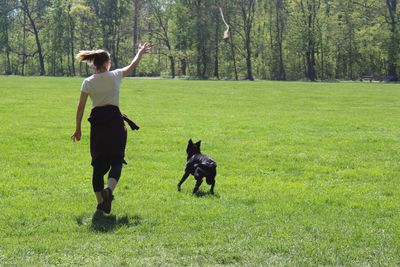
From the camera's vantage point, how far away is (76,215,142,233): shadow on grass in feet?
20.1

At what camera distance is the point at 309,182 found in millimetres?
9062

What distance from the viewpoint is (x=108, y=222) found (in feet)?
21.0

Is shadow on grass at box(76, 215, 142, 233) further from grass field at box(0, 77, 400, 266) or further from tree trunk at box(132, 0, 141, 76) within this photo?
tree trunk at box(132, 0, 141, 76)

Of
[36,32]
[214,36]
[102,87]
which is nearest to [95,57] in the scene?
[102,87]

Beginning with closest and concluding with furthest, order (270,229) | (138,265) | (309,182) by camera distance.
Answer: (138,265), (270,229), (309,182)

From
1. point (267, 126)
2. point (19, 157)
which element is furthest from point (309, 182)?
point (267, 126)

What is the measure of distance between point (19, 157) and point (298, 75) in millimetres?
70171

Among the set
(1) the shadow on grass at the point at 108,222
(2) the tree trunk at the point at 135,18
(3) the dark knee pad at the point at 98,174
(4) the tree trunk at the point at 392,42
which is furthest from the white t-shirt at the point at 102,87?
(2) the tree trunk at the point at 135,18

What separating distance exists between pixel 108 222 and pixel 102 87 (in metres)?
1.68

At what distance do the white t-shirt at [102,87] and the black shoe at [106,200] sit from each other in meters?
1.09

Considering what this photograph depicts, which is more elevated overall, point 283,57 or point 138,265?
point 283,57

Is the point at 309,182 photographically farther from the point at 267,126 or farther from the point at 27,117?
the point at 27,117

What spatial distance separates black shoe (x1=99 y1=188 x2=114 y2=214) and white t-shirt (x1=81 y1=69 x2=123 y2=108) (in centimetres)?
109

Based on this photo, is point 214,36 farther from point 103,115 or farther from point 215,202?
point 103,115
